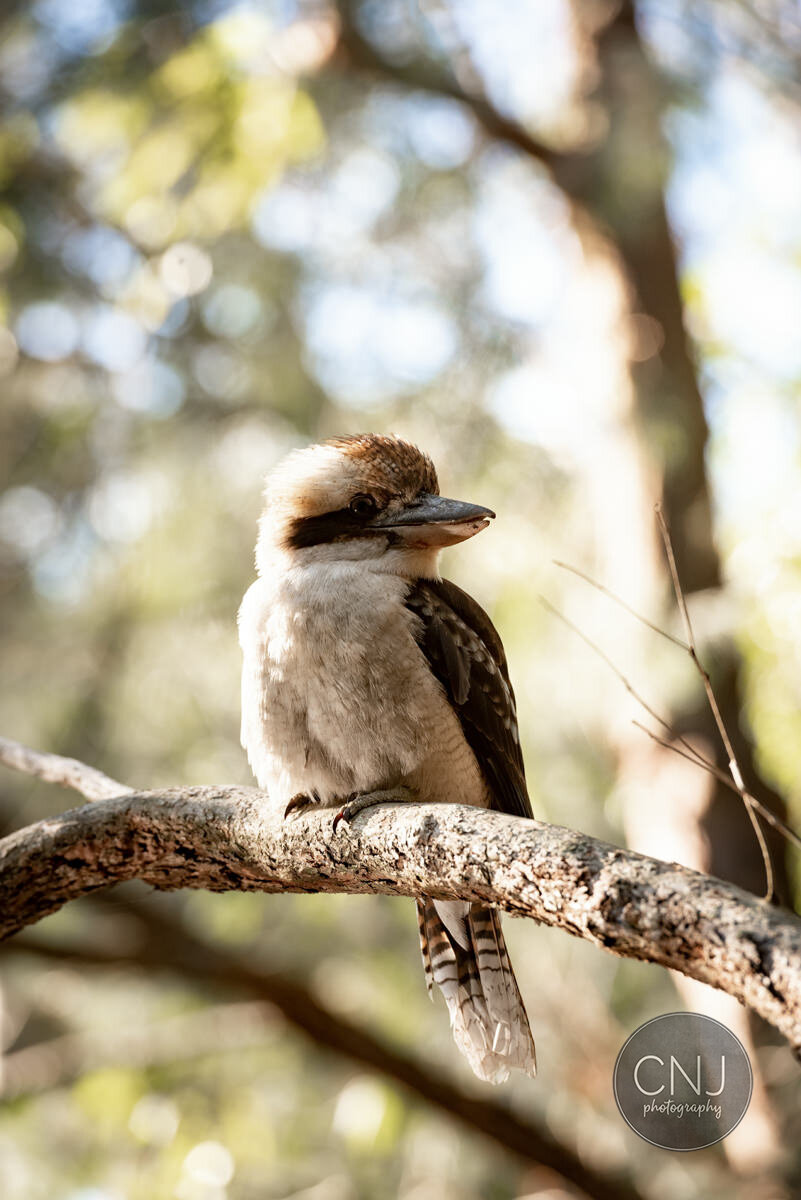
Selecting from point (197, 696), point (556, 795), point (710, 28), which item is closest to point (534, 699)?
point (556, 795)

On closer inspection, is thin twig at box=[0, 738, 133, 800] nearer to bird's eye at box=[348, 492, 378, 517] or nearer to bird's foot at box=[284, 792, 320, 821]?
bird's foot at box=[284, 792, 320, 821]

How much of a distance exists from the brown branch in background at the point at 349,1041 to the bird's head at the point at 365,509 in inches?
74.9

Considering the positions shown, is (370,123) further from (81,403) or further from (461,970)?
(461,970)

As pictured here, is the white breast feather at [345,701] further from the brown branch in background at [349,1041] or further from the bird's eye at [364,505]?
the brown branch in background at [349,1041]

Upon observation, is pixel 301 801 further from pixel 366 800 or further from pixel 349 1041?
pixel 349 1041

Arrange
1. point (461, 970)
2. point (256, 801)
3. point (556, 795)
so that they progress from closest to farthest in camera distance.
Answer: point (256, 801), point (461, 970), point (556, 795)

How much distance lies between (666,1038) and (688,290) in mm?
5241

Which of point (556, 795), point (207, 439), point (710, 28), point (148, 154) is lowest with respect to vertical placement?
point (556, 795)

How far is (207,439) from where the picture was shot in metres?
5.05

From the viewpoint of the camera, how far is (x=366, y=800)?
6.49 ft

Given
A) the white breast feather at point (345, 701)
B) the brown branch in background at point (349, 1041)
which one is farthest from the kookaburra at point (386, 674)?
the brown branch in background at point (349, 1041)

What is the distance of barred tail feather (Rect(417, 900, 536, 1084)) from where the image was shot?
226cm

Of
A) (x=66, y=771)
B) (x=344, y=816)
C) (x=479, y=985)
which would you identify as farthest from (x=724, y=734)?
(x=66, y=771)

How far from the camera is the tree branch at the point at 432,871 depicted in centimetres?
117
